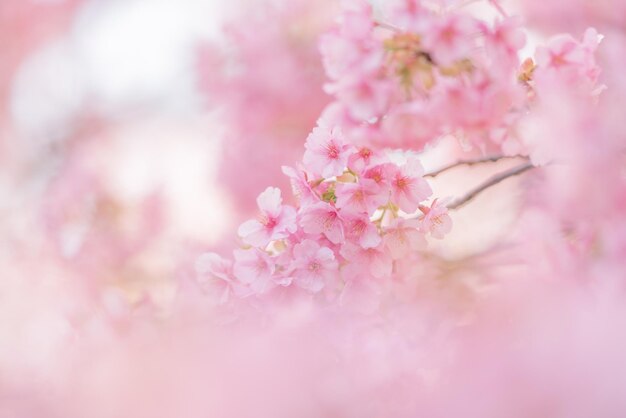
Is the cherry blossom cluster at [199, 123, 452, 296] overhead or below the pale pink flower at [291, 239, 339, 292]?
overhead

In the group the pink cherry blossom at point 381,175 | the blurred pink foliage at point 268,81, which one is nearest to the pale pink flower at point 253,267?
the pink cherry blossom at point 381,175

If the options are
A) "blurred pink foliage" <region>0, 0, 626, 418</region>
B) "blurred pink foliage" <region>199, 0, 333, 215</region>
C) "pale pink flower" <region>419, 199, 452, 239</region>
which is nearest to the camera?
"blurred pink foliage" <region>0, 0, 626, 418</region>

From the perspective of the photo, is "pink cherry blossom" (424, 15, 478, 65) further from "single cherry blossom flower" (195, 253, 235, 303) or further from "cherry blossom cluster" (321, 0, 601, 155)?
"single cherry blossom flower" (195, 253, 235, 303)

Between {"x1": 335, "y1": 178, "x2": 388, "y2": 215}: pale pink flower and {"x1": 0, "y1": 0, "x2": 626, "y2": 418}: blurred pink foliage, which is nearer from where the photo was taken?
{"x1": 0, "y1": 0, "x2": 626, "y2": 418}: blurred pink foliage

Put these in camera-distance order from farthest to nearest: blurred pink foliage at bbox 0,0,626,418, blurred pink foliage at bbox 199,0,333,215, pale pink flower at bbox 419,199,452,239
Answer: blurred pink foliage at bbox 199,0,333,215
pale pink flower at bbox 419,199,452,239
blurred pink foliage at bbox 0,0,626,418

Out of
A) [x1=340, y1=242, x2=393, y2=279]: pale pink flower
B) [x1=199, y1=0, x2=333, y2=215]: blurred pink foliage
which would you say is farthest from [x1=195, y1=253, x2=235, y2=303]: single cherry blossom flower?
[x1=199, y1=0, x2=333, y2=215]: blurred pink foliage

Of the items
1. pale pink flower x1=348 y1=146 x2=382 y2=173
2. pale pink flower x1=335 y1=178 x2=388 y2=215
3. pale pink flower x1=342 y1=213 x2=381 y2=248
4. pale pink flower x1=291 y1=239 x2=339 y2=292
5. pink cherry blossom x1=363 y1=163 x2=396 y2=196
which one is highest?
pale pink flower x1=348 y1=146 x2=382 y2=173

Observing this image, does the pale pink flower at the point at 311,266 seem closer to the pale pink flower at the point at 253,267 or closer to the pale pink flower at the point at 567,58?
the pale pink flower at the point at 253,267

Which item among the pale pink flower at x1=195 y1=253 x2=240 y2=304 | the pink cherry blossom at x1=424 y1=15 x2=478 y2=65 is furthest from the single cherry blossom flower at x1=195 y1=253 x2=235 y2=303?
the pink cherry blossom at x1=424 y1=15 x2=478 y2=65
